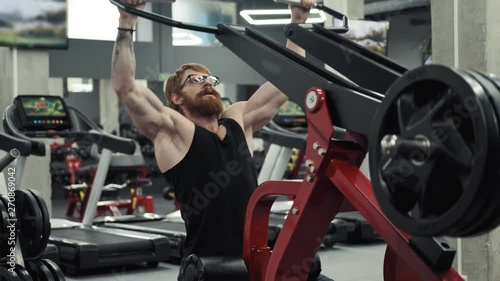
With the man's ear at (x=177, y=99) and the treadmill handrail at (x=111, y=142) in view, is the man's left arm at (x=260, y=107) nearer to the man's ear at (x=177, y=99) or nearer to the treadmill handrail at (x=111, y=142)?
the man's ear at (x=177, y=99)

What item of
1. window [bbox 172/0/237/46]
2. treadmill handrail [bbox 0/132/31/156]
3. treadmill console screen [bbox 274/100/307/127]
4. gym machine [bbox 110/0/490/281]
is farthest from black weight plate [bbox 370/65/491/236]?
window [bbox 172/0/237/46]

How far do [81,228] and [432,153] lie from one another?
5562 mm

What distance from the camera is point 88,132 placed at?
651cm

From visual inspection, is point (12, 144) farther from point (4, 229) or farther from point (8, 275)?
point (8, 275)

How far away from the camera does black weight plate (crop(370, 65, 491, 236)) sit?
142cm

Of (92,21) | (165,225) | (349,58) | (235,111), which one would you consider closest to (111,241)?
(165,225)

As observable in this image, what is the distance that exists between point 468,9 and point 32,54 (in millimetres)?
5003

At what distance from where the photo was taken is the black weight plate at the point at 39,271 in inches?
145

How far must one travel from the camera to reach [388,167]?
63.0 inches

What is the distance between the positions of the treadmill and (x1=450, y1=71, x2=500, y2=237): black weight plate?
4338 mm

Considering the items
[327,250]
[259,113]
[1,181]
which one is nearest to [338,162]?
[259,113]

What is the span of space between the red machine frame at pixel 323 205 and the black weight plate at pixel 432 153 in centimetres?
24

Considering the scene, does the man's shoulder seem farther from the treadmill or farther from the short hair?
the treadmill

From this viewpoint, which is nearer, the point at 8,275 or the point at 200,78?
the point at 200,78
